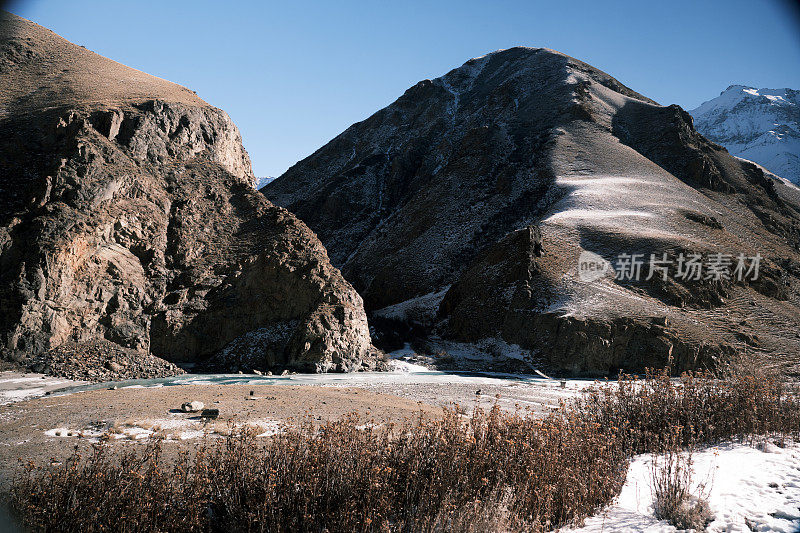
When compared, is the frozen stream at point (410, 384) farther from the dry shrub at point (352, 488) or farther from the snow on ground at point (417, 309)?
the snow on ground at point (417, 309)

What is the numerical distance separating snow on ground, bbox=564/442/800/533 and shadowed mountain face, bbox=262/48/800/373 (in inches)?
1054

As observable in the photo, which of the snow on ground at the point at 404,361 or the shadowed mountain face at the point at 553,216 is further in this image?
the shadowed mountain face at the point at 553,216

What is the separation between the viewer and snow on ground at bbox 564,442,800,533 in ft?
18.3

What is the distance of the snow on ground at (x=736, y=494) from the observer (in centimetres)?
558

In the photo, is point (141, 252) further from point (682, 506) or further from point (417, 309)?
point (682, 506)

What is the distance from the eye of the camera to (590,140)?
234 ft

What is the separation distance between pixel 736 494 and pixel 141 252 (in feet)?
105

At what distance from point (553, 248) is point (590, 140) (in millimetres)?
35592

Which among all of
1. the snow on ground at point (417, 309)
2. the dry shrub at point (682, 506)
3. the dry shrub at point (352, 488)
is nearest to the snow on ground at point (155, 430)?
the dry shrub at point (352, 488)

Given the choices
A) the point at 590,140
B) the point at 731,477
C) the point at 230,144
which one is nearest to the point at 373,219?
the point at 590,140

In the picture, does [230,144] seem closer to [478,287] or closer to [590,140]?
[478,287]

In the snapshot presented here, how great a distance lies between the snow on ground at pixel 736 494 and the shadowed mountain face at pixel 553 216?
87.8ft

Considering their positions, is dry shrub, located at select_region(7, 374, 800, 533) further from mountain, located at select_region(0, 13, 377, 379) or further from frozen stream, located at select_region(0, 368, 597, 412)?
mountain, located at select_region(0, 13, 377, 379)

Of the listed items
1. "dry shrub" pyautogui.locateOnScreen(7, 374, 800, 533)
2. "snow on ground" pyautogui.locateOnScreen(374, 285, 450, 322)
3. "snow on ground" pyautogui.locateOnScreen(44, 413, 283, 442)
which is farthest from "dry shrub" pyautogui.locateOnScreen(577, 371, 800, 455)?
"snow on ground" pyautogui.locateOnScreen(374, 285, 450, 322)
